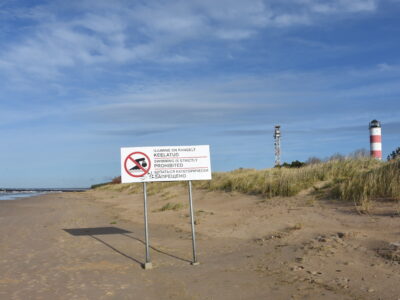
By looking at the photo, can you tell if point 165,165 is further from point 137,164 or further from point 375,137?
point 375,137

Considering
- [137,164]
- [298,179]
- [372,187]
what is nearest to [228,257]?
[137,164]

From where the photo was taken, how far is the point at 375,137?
27844mm

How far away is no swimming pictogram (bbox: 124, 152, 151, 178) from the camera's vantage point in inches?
354

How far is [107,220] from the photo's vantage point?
1777cm

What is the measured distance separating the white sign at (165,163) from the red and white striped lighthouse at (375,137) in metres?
21.6

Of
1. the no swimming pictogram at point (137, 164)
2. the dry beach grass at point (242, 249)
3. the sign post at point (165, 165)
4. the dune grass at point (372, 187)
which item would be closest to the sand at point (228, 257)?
the dry beach grass at point (242, 249)

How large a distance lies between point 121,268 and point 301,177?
34.6ft

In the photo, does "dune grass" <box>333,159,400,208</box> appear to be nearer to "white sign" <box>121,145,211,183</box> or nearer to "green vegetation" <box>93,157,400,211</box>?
"green vegetation" <box>93,157,400,211</box>

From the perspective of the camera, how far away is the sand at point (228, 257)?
686cm

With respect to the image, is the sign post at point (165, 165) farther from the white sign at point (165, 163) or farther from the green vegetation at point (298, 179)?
the green vegetation at point (298, 179)

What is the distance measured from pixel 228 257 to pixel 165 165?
102 inches

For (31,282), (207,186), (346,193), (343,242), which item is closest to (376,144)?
(207,186)

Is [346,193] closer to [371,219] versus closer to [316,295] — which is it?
[371,219]

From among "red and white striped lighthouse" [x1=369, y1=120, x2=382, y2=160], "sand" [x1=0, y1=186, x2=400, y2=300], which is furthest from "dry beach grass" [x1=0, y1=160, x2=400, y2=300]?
"red and white striped lighthouse" [x1=369, y1=120, x2=382, y2=160]
